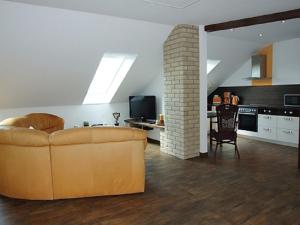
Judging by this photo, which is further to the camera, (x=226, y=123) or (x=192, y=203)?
(x=226, y=123)

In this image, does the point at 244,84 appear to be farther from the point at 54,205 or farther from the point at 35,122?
the point at 54,205

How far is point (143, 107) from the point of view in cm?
645

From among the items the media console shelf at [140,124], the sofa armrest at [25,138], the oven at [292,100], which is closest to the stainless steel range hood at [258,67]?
the oven at [292,100]

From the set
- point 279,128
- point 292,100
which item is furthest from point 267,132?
point 292,100

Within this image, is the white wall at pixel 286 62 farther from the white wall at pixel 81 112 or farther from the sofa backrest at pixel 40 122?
the sofa backrest at pixel 40 122

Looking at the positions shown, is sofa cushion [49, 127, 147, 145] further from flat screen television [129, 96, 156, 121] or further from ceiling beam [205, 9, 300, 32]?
flat screen television [129, 96, 156, 121]

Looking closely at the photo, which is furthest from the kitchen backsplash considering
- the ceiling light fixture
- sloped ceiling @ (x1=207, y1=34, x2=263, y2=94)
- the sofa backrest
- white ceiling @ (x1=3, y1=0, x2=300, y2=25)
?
the sofa backrest

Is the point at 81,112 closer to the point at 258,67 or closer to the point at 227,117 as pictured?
the point at 227,117

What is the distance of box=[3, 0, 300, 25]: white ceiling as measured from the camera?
3.55 m

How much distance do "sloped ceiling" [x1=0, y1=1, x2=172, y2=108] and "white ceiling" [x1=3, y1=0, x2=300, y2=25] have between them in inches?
10.5

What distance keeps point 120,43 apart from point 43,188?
118 inches

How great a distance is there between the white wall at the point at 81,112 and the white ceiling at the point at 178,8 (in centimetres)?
287

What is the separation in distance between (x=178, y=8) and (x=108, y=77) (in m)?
3.10

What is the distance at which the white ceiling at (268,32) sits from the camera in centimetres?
499
